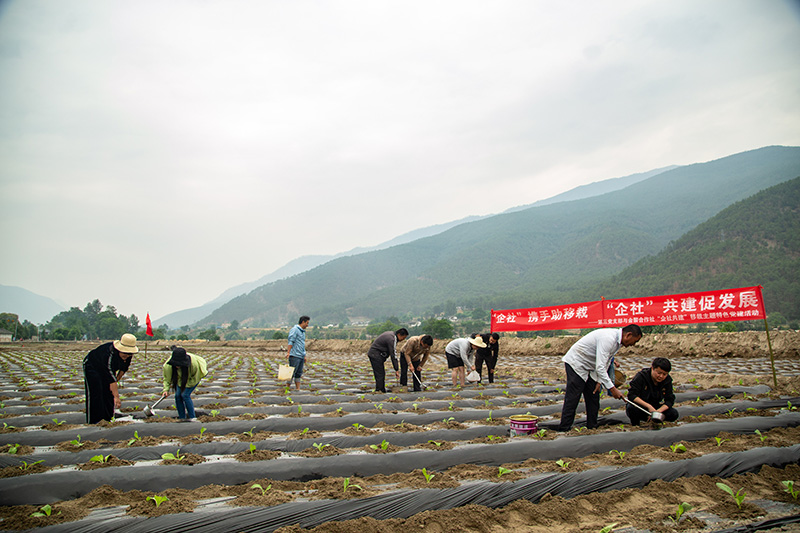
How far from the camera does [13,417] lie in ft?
20.7

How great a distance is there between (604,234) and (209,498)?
6169 inches

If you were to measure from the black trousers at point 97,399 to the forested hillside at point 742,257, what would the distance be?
73478mm

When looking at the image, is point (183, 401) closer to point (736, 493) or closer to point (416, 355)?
point (416, 355)

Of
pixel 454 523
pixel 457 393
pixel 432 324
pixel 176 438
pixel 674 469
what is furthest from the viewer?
pixel 432 324

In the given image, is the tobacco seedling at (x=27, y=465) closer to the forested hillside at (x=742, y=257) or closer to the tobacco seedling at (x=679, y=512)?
the tobacco seedling at (x=679, y=512)

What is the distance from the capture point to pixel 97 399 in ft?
18.6

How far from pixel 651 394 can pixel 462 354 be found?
4181 millimetres

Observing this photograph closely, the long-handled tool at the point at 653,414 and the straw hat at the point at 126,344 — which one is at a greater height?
the straw hat at the point at 126,344

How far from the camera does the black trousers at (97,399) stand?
5.64 metres

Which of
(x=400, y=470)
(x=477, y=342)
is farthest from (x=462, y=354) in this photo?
(x=400, y=470)

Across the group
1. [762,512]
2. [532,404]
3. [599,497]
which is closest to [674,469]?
[762,512]

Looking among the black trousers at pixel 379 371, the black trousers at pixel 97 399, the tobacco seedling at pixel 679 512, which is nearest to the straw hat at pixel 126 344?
the black trousers at pixel 97 399

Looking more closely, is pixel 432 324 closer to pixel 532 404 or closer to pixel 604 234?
pixel 532 404

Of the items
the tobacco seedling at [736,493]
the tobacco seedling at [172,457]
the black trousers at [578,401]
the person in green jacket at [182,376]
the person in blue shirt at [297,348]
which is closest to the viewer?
the tobacco seedling at [736,493]
